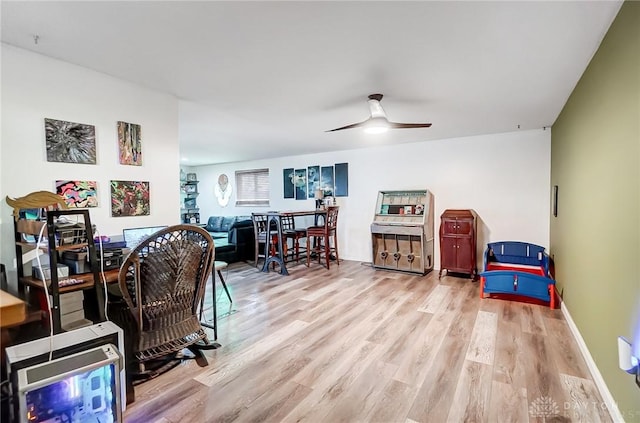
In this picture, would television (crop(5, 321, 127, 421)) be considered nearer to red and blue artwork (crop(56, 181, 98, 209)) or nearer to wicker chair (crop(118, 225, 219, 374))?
wicker chair (crop(118, 225, 219, 374))

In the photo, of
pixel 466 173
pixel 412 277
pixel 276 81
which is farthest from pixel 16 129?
pixel 466 173

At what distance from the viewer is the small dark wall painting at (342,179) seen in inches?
243

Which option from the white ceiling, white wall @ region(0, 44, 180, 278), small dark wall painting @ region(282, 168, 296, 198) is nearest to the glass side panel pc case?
white wall @ region(0, 44, 180, 278)

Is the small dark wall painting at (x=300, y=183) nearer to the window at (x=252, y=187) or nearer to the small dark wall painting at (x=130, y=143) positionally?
the window at (x=252, y=187)

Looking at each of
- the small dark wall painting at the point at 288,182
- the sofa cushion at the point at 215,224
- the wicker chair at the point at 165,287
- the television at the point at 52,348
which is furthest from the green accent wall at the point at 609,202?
the sofa cushion at the point at 215,224

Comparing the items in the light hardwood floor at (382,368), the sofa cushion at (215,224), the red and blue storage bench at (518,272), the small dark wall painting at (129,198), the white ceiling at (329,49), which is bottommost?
the light hardwood floor at (382,368)

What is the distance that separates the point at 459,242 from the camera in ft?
14.9

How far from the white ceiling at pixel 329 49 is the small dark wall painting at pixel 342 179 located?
2.72 meters

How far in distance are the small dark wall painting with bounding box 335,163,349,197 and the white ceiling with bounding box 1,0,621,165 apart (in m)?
2.72

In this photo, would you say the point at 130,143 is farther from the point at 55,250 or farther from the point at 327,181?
the point at 327,181

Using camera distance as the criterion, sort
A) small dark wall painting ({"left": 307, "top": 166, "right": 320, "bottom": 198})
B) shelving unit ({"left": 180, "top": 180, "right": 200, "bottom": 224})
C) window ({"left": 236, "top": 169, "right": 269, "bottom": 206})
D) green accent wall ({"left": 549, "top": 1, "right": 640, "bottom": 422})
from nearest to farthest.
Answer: green accent wall ({"left": 549, "top": 1, "right": 640, "bottom": 422}) → small dark wall painting ({"left": 307, "top": 166, "right": 320, "bottom": 198}) → window ({"left": 236, "top": 169, "right": 269, "bottom": 206}) → shelving unit ({"left": 180, "top": 180, "right": 200, "bottom": 224})

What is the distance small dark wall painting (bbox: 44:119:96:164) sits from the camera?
2111 mm

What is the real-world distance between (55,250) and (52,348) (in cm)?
48

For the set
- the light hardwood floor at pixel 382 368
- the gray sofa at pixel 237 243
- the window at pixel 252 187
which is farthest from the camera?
the window at pixel 252 187
